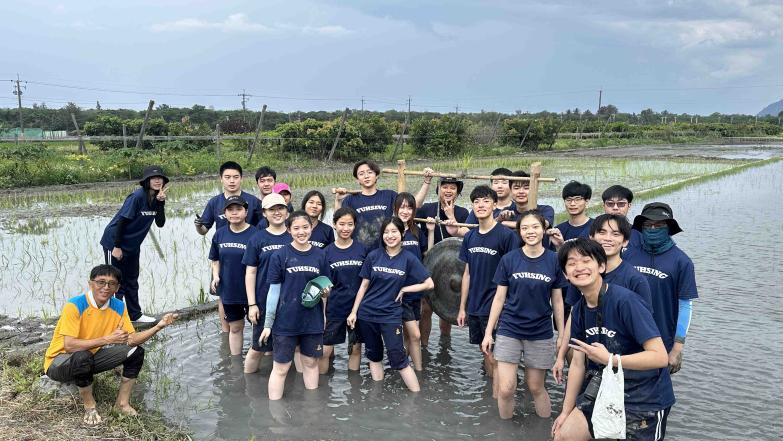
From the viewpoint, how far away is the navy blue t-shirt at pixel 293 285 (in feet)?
17.8

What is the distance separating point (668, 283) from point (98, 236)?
33.0 feet

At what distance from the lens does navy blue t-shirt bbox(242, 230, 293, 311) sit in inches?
226

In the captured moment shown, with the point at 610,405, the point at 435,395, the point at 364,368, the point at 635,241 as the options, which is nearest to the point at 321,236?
the point at 364,368

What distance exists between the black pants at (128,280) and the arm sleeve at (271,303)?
260 centimetres

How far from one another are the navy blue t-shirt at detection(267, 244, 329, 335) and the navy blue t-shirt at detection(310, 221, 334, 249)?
2.31 ft

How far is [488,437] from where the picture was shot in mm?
4914

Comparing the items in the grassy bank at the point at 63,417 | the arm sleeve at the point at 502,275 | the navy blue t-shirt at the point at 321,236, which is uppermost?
the navy blue t-shirt at the point at 321,236

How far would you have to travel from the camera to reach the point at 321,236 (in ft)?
20.6

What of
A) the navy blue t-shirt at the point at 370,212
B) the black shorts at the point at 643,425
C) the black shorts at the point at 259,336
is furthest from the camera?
the navy blue t-shirt at the point at 370,212

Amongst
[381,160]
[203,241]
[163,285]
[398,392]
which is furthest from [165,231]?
[381,160]

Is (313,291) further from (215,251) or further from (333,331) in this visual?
(215,251)

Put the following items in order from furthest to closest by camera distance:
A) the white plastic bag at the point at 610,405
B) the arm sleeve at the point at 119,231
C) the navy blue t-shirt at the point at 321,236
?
the arm sleeve at the point at 119,231 → the navy blue t-shirt at the point at 321,236 → the white plastic bag at the point at 610,405

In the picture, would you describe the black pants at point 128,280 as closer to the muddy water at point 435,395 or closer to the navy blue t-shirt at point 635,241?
the muddy water at point 435,395

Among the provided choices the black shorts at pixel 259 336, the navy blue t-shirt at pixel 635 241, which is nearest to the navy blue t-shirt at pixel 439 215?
the black shorts at pixel 259 336
